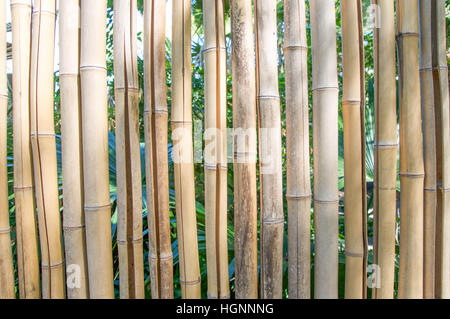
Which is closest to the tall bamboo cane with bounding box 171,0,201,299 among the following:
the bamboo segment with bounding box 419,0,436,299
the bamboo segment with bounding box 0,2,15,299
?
the bamboo segment with bounding box 0,2,15,299

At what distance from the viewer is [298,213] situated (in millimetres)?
694

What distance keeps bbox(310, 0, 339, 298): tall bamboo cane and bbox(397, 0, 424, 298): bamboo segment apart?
0.15 meters

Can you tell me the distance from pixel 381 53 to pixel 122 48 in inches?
22.1

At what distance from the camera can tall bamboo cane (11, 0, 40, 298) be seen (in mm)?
706

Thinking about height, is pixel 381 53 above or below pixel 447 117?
above

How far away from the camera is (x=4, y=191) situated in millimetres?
735

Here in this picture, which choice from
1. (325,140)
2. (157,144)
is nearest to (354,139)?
(325,140)

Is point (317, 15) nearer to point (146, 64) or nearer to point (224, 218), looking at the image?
point (146, 64)

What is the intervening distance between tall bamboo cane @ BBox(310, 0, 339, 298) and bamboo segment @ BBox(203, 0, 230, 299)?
0.66ft

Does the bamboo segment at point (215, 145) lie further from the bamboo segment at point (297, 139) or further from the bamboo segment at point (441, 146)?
the bamboo segment at point (441, 146)

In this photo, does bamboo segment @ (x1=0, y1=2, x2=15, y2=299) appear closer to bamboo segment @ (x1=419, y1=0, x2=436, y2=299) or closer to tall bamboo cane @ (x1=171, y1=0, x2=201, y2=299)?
tall bamboo cane @ (x1=171, y1=0, x2=201, y2=299)

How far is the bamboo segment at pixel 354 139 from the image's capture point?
68cm

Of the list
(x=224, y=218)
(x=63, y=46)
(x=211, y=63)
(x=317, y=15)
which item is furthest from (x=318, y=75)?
(x=63, y=46)

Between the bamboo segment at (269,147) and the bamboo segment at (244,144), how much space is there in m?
0.02
